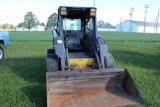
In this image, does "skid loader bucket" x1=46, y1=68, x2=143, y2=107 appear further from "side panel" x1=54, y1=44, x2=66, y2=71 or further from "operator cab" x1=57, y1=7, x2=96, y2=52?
"operator cab" x1=57, y1=7, x2=96, y2=52

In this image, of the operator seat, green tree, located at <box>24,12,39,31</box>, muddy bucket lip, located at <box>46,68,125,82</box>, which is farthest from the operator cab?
green tree, located at <box>24,12,39,31</box>

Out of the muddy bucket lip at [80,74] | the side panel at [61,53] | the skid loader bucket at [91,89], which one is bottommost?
the skid loader bucket at [91,89]

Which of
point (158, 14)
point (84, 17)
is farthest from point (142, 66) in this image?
point (158, 14)

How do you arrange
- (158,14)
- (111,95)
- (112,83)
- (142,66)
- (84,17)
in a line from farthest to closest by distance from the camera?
(158,14) → (142,66) → (84,17) → (112,83) → (111,95)

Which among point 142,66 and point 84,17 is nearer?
point 84,17

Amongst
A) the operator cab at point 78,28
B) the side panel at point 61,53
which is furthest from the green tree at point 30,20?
the side panel at point 61,53

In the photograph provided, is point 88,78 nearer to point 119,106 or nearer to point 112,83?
point 112,83

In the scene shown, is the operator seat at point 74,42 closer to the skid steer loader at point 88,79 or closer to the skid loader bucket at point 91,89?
the skid steer loader at point 88,79

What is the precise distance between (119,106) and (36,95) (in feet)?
6.70

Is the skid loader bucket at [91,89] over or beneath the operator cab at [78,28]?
beneath

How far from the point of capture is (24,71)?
802cm

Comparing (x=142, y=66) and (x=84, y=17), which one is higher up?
(x=84, y=17)

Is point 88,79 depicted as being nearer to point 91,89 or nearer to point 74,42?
point 91,89

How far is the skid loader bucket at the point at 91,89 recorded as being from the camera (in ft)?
16.4
